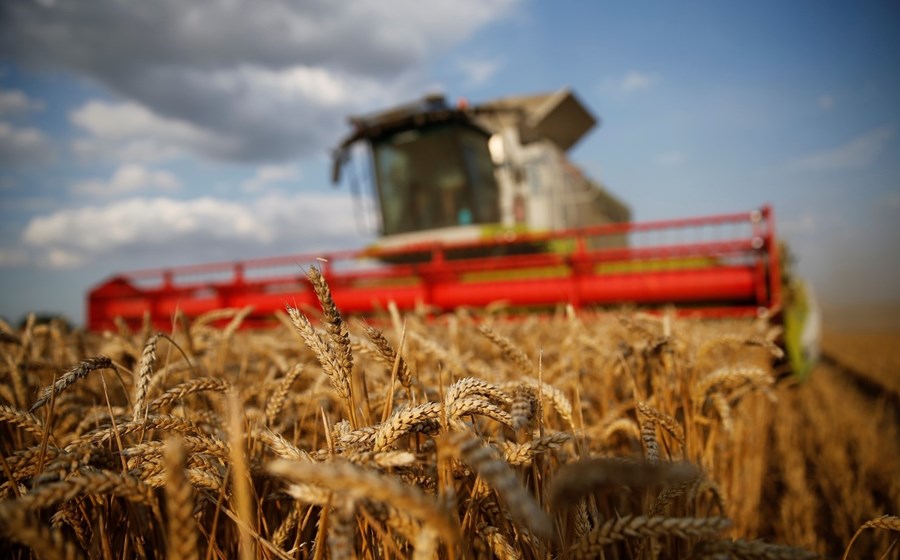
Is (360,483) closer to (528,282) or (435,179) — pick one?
(528,282)

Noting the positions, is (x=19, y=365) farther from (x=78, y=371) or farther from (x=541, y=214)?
(x=541, y=214)

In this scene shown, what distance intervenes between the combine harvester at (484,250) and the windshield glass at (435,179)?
0.7 inches

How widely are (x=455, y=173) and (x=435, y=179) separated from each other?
39 centimetres

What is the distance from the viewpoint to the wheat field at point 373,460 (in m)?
0.49

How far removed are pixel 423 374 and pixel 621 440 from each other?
0.76 metres

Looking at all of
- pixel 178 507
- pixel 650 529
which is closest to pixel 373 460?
pixel 178 507

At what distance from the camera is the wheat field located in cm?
49

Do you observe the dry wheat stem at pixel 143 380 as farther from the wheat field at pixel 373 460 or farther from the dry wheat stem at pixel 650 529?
the dry wheat stem at pixel 650 529

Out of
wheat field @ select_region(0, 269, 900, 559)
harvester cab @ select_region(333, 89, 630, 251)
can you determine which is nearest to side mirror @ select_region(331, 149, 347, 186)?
harvester cab @ select_region(333, 89, 630, 251)

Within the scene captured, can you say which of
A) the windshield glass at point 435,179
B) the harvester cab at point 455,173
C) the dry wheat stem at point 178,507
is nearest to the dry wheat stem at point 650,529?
the dry wheat stem at point 178,507

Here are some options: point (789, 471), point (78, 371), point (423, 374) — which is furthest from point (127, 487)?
point (789, 471)

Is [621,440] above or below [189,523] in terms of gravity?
below

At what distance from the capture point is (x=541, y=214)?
888 cm

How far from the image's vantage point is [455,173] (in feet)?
27.5
